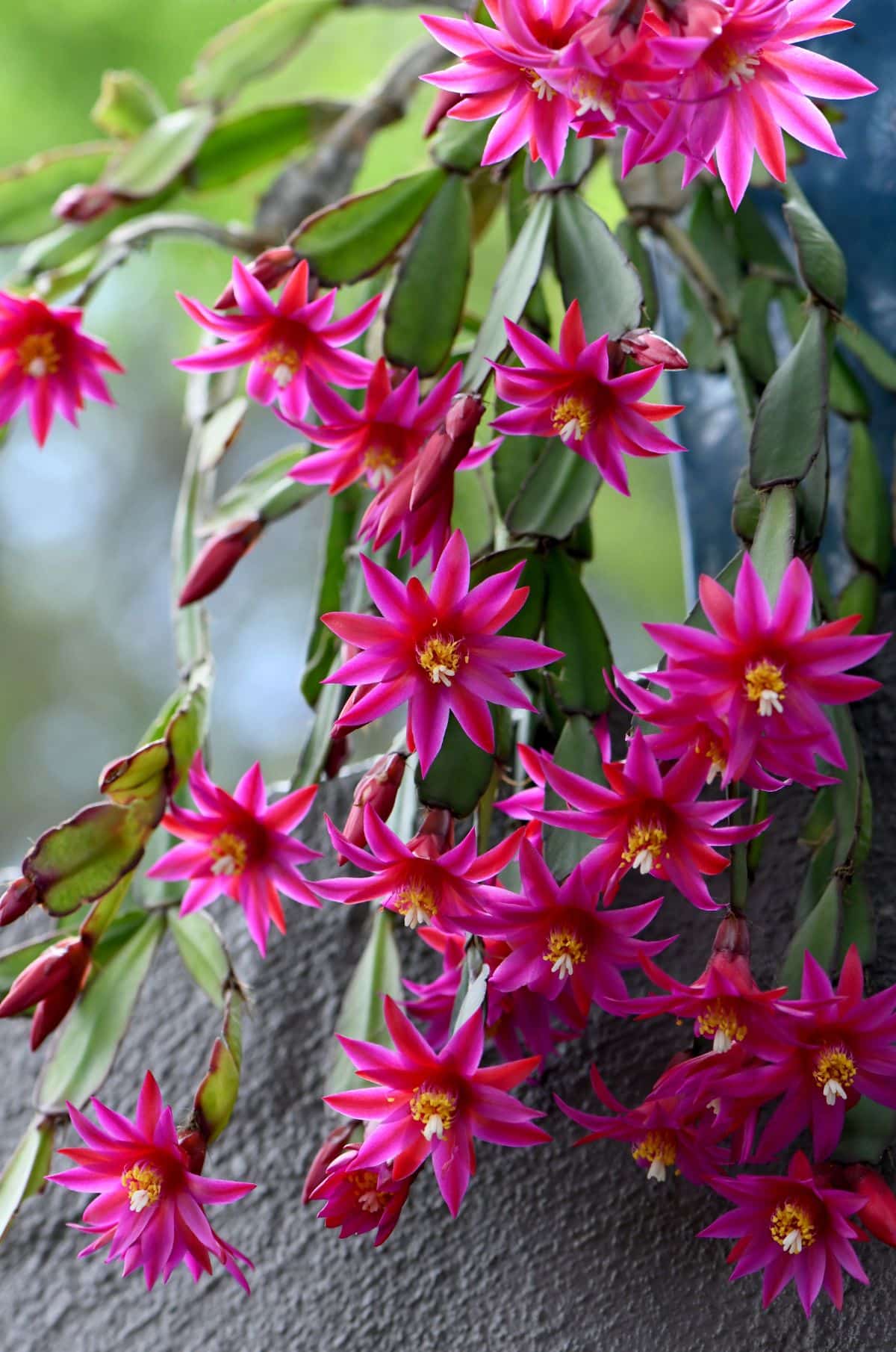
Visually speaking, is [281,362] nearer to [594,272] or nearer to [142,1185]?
[594,272]

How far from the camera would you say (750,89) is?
58 centimetres

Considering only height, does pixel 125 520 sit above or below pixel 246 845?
below

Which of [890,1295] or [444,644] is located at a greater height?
[444,644]

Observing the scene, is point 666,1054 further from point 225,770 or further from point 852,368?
point 225,770

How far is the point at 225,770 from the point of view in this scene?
2.77m

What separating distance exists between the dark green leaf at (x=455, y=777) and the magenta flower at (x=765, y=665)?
12 centimetres

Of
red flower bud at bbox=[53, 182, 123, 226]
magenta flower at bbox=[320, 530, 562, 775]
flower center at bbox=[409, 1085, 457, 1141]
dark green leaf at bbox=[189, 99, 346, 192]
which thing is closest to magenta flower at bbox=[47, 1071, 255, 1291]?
flower center at bbox=[409, 1085, 457, 1141]

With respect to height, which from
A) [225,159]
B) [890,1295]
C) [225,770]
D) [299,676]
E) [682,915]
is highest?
[225,159]

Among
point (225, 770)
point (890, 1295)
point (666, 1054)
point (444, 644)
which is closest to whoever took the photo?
point (444, 644)

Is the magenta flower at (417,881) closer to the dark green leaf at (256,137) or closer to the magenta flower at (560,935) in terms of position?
the magenta flower at (560,935)

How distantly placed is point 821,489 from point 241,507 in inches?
16.9

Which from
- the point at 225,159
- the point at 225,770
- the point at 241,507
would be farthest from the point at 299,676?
the point at 225,770

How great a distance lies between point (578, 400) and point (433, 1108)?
1.01 feet

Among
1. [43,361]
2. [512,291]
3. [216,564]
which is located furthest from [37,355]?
[512,291]
